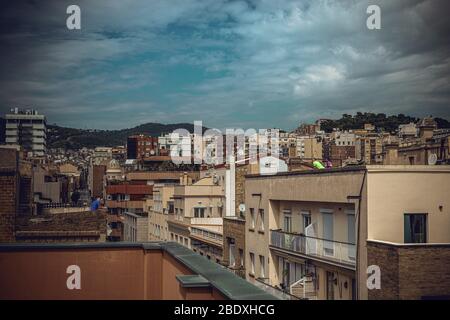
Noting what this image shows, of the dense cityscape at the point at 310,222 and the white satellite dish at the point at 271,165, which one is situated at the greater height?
the white satellite dish at the point at 271,165

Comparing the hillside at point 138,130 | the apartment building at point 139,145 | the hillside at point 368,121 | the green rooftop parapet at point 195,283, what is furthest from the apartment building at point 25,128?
the hillside at point 368,121

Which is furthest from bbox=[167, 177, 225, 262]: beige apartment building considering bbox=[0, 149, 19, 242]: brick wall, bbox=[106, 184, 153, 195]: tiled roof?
bbox=[106, 184, 153, 195]: tiled roof

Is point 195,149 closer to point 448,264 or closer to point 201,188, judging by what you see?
point 201,188

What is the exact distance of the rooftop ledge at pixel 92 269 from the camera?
695 cm

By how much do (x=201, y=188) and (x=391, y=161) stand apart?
42.0 ft

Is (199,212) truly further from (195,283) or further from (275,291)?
(195,283)

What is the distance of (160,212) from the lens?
41062 millimetres

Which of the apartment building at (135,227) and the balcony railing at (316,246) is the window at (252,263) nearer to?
the balcony railing at (316,246)

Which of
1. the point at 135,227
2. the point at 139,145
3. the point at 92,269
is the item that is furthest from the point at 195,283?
the point at 139,145

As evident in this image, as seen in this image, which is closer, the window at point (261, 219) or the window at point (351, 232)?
the window at point (351, 232)

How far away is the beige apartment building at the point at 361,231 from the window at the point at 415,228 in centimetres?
3

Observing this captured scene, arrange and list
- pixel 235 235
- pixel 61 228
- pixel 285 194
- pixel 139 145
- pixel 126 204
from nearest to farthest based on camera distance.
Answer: pixel 285 194, pixel 61 228, pixel 235 235, pixel 126 204, pixel 139 145

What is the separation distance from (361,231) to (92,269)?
8.69m
